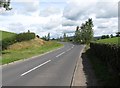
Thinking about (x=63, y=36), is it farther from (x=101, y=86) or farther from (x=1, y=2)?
(x=101, y=86)

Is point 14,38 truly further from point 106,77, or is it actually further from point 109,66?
point 106,77

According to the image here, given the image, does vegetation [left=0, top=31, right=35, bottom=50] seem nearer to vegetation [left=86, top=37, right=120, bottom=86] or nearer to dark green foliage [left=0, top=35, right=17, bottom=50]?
dark green foliage [left=0, top=35, right=17, bottom=50]

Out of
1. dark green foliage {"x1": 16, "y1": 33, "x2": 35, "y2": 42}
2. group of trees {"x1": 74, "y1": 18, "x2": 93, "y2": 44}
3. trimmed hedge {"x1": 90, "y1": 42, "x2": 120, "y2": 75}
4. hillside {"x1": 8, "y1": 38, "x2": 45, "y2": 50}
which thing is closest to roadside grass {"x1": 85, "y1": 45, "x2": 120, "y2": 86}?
trimmed hedge {"x1": 90, "y1": 42, "x2": 120, "y2": 75}

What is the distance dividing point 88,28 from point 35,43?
167ft

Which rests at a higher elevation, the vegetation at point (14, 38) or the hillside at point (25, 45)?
the vegetation at point (14, 38)

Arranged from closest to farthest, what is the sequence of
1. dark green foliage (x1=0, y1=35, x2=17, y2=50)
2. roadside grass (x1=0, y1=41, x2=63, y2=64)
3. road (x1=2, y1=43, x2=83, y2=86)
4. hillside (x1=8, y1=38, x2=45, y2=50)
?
road (x1=2, y1=43, x2=83, y2=86) < roadside grass (x1=0, y1=41, x2=63, y2=64) < dark green foliage (x1=0, y1=35, x2=17, y2=50) < hillside (x1=8, y1=38, x2=45, y2=50)

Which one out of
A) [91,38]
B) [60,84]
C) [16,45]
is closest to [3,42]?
[16,45]

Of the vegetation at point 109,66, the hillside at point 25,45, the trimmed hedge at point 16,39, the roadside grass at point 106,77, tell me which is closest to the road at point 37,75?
the roadside grass at point 106,77

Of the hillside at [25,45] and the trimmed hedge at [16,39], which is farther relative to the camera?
the hillside at [25,45]

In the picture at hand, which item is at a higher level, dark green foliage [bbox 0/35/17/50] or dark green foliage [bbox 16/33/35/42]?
dark green foliage [bbox 16/33/35/42]

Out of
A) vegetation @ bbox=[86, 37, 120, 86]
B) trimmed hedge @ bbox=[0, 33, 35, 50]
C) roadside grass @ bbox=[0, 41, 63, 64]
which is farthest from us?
trimmed hedge @ bbox=[0, 33, 35, 50]

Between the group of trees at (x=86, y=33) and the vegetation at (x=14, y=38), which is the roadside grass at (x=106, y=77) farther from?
the group of trees at (x=86, y=33)

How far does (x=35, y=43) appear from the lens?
80375mm

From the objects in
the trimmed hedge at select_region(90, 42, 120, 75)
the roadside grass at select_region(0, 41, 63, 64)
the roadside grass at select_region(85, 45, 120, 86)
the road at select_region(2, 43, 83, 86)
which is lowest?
the roadside grass at select_region(0, 41, 63, 64)
